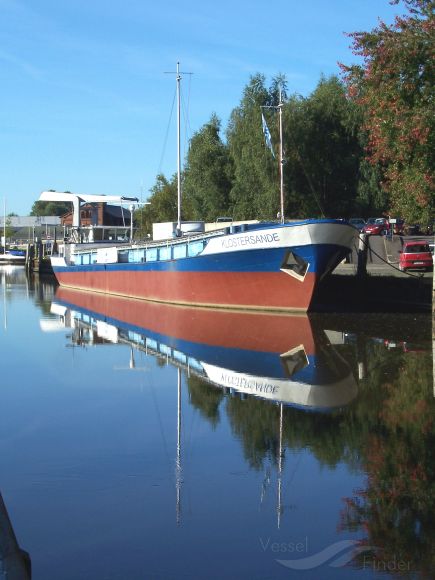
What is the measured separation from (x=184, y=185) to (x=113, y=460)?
195 feet

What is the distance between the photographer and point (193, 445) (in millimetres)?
9578

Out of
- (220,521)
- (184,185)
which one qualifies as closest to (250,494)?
(220,521)

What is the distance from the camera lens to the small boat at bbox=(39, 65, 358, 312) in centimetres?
2400

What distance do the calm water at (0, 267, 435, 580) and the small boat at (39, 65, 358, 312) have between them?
6.20 m

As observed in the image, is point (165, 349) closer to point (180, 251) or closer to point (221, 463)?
point (221, 463)

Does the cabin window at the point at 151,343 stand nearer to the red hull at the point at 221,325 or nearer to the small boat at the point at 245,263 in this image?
the red hull at the point at 221,325

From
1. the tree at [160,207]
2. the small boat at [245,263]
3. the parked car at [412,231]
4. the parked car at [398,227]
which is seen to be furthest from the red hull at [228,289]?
the tree at [160,207]

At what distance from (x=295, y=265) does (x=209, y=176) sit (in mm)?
38036

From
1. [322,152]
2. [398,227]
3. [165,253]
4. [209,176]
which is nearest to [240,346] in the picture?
[165,253]

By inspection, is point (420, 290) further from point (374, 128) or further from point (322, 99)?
point (322, 99)

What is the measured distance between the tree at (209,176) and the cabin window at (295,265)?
36121 millimetres

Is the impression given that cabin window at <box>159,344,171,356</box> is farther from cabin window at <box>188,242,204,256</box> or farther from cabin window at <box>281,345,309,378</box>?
cabin window at <box>188,242,204,256</box>

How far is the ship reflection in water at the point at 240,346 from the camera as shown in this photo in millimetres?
13094

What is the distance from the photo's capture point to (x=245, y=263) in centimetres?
2580
